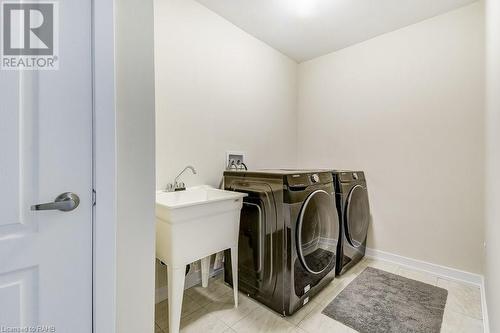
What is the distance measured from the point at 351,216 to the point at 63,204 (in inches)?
83.5

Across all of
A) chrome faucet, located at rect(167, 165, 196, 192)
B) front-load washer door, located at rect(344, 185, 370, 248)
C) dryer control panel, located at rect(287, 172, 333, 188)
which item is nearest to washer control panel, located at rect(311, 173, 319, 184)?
dryer control panel, located at rect(287, 172, 333, 188)

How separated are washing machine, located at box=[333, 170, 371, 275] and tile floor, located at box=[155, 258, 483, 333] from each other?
29 cm

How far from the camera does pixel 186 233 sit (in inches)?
50.5

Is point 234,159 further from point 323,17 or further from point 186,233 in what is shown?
point 323,17

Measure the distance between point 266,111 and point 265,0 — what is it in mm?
1060

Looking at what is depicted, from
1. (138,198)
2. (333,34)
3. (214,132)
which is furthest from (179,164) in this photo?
(333,34)

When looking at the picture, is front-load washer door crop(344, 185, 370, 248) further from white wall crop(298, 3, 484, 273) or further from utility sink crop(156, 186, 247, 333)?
utility sink crop(156, 186, 247, 333)

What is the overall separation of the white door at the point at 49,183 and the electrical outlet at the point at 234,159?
4.57ft

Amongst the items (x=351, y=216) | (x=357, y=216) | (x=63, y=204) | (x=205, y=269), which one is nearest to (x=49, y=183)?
(x=63, y=204)

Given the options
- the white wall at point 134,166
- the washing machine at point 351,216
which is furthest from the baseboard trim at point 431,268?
the white wall at point 134,166

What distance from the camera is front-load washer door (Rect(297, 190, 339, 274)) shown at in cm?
155

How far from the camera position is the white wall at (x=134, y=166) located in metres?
0.91

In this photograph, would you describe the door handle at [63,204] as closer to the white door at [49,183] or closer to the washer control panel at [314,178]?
the white door at [49,183]

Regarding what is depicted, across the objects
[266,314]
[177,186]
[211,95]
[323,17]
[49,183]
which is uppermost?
[323,17]
